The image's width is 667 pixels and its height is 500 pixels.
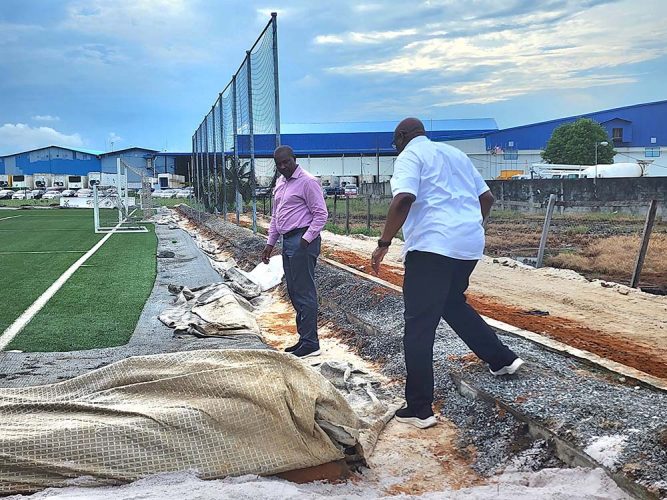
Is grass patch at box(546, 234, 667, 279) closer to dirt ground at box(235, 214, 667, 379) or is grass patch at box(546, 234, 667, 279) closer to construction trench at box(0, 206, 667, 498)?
dirt ground at box(235, 214, 667, 379)

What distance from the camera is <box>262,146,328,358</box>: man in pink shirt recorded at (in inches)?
257

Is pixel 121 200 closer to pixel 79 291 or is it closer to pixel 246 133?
pixel 246 133

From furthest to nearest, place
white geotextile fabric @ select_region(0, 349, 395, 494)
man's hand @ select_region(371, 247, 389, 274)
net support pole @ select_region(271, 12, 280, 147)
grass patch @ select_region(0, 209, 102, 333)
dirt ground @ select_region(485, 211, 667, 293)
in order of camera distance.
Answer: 1. net support pole @ select_region(271, 12, 280, 147)
2. dirt ground @ select_region(485, 211, 667, 293)
3. grass patch @ select_region(0, 209, 102, 333)
4. man's hand @ select_region(371, 247, 389, 274)
5. white geotextile fabric @ select_region(0, 349, 395, 494)

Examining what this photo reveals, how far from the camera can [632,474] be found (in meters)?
3.31

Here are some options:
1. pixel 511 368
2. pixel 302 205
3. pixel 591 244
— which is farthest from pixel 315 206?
pixel 591 244

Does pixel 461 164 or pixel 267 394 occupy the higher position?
pixel 461 164

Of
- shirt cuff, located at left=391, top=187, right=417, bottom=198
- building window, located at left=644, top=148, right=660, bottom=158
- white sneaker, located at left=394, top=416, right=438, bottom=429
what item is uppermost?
building window, located at left=644, top=148, right=660, bottom=158

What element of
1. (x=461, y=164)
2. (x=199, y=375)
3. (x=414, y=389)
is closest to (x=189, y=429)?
(x=199, y=375)

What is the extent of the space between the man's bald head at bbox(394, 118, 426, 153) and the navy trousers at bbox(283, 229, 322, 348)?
6.53 ft

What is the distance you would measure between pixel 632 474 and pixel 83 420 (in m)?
2.44

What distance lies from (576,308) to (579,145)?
52.3m

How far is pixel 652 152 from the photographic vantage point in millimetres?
57875

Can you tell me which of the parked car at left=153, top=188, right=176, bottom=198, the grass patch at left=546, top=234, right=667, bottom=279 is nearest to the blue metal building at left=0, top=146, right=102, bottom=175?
the parked car at left=153, top=188, right=176, bottom=198

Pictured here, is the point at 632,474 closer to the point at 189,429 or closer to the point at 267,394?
the point at 267,394
